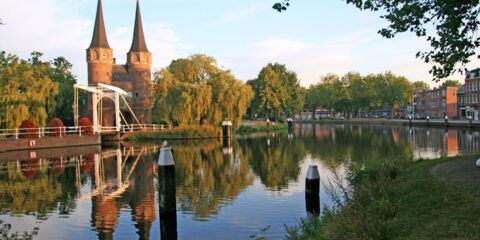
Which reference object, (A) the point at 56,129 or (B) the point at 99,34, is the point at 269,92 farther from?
(A) the point at 56,129

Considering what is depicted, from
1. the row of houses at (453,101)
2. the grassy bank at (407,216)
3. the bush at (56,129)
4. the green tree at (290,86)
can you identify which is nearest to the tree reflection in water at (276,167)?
the grassy bank at (407,216)

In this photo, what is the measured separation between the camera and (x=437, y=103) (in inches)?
3482

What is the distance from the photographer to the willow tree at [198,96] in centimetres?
4450

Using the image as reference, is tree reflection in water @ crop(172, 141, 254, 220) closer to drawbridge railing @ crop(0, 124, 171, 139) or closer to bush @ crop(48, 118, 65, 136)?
drawbridge railing @ crop(0, 124, 171, 139)

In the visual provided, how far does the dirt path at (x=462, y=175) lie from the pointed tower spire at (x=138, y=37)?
164 ft

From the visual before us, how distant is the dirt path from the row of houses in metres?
54.5

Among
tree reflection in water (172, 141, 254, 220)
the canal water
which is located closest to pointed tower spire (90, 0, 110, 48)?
the canal water

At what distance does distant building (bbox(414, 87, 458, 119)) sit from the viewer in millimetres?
83938

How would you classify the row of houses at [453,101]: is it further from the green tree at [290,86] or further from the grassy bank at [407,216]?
the grassy bank at [407,216]

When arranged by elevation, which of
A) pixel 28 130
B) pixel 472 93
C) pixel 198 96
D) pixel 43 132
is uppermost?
pixel 472 93

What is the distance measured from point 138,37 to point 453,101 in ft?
208

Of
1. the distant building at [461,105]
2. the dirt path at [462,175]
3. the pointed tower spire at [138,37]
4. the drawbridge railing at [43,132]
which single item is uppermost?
the pointed tower spire at [138,37]

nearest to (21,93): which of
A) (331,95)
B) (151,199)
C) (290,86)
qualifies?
(151,199)

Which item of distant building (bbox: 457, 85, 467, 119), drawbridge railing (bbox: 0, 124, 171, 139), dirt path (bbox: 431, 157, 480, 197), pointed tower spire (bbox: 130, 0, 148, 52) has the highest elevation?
pointed tower spire (bbox: 130, 0, 148, 52)
